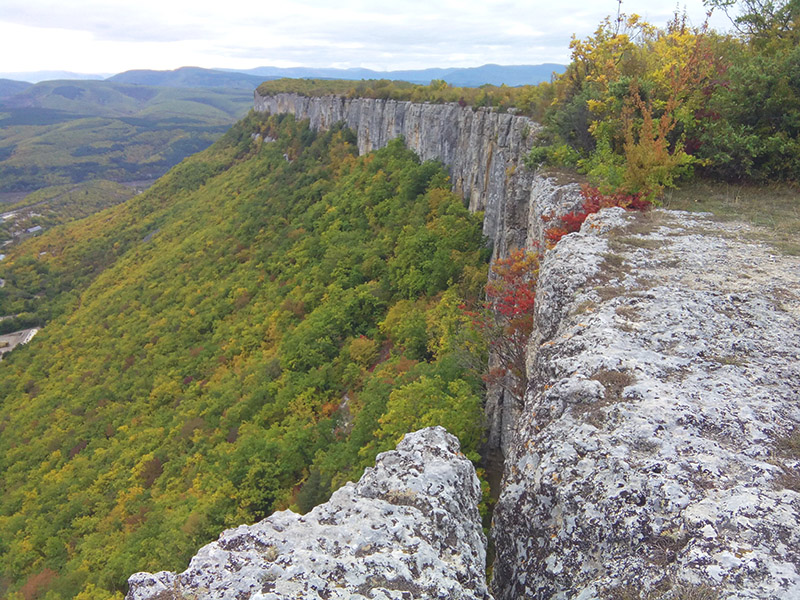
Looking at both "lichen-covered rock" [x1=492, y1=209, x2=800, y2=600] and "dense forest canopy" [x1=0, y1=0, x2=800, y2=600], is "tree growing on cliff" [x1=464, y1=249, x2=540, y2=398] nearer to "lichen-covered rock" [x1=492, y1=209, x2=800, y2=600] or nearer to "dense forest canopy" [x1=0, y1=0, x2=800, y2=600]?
"dense forest canopy" [x1=0, y1=0, x2=800, y2=600]

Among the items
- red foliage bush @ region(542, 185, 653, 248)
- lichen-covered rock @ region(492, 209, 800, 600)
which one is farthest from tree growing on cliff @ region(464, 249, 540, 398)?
lichen-covered rock @ region(492, 209, 800, 600)

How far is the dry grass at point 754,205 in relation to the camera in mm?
7348

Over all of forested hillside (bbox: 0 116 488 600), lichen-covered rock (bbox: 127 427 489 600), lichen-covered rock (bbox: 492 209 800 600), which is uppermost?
lichen-covered rock (bbox: 492 209 800 600)

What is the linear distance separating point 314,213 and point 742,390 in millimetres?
34168

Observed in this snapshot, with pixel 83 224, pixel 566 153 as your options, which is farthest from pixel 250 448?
pixel 83 224

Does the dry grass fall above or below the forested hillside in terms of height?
above

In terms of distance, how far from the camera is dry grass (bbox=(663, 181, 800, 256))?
289 inches

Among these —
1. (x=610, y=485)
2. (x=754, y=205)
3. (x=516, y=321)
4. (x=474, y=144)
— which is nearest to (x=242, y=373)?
(x=474, y=144)

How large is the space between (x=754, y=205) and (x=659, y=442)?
7.33 metres

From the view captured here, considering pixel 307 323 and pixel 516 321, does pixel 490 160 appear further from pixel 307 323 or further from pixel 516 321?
pixel 516 321

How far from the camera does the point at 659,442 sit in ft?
12.1

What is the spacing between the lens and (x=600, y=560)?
3.17 meters

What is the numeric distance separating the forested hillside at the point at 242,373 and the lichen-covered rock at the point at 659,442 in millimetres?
6555

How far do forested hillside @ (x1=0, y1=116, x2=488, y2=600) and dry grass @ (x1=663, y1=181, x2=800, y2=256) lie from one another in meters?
6.60
